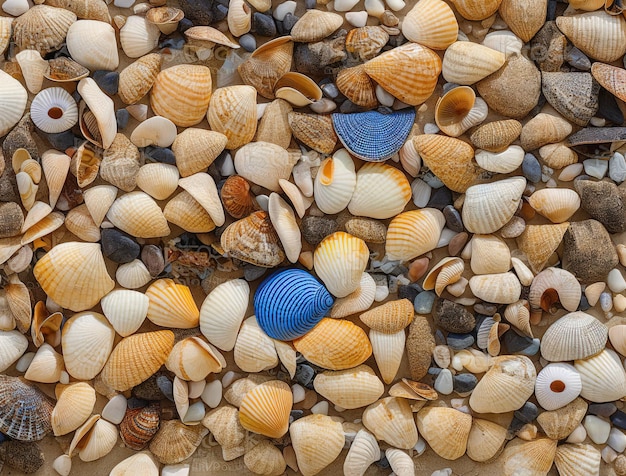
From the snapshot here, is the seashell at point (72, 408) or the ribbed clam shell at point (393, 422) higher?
the seashell at point (72, 408)

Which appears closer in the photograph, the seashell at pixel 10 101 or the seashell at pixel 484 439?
the seashell at pixel 10 101

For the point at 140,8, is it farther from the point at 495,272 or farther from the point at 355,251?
the point at 495,272

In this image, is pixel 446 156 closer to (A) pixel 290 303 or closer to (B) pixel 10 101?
(A) pixel 290 303

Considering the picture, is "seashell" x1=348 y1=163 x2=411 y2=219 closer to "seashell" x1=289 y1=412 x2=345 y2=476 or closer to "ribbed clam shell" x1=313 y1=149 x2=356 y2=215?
"ribbed clam shell" x1=313 y1=149 x2=356 y2=215

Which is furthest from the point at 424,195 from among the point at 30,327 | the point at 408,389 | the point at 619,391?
the point at 30,327

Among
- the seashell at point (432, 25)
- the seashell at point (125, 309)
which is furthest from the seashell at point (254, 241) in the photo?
the seashell at point (432, 25)

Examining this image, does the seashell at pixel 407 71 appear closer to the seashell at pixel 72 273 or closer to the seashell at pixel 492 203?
the seashell at pixel 492 203
